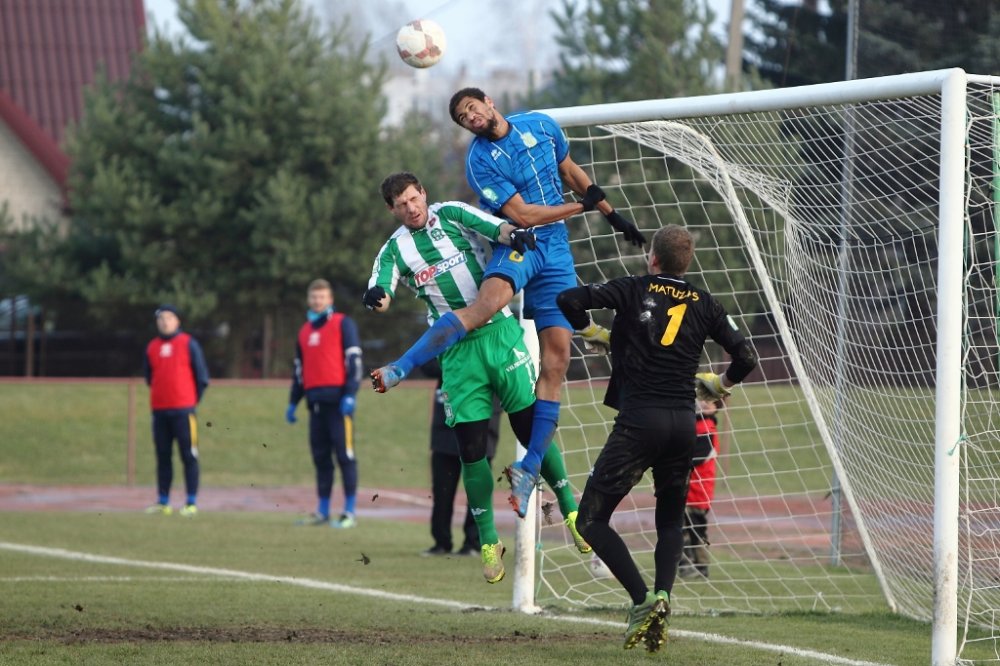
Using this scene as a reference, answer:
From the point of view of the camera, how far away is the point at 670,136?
9352 millimetres

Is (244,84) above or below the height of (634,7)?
below

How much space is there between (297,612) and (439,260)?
2.48 m

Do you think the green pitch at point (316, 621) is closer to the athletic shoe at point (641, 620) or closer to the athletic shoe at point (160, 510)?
the athletic shoe at point (641, 620)

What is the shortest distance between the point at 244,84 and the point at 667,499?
76.2 ft

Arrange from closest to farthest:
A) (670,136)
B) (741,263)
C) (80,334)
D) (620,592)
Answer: (670,136) → (620,592) → (741,263) → (80,334)

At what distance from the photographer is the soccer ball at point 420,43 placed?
8.12 metres

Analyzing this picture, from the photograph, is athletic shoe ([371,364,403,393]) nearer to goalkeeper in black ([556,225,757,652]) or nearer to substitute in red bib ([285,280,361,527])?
goalkeeper in black ([556,225,757,652])

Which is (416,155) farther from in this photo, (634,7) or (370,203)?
(634,7)

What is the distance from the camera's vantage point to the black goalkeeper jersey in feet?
Result: 23.3

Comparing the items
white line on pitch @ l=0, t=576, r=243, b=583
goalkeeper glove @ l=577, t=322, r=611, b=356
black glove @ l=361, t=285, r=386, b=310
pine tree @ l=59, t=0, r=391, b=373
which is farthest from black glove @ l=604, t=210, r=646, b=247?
pine tree @ l=59, t=0, r=391, b=373

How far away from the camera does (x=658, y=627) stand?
22.8ft

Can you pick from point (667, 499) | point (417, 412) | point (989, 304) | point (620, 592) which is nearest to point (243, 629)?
point (667, 499)

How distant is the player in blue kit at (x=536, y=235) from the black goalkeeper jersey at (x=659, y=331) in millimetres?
469

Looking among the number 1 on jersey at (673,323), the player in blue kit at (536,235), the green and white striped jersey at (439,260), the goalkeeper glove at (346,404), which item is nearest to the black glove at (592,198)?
the player in blue kit at (536,235)
